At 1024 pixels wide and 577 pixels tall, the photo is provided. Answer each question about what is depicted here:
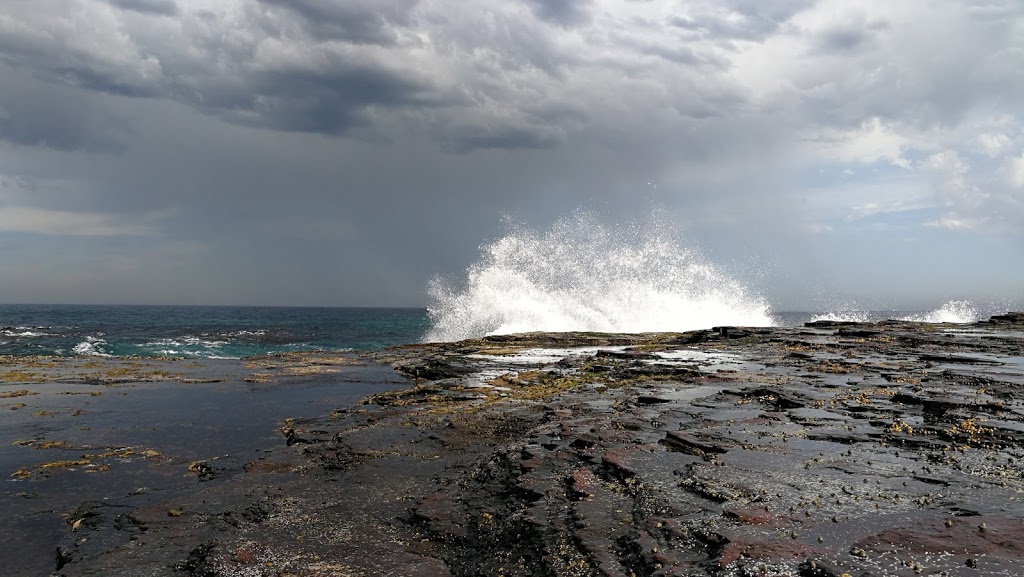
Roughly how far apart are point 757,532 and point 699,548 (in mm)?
766

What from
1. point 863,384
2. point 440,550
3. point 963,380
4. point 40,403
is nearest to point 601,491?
point 440,550

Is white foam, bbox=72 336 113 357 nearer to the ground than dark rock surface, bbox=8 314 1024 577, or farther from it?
nearer to the ground

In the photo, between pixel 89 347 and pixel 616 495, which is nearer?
pixel 616 495

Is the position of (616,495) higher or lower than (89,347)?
higher

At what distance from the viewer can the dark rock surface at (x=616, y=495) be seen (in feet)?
18.2

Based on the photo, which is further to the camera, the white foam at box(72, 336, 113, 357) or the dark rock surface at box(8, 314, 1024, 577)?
the white foam at box(72, 336, 113, 357)

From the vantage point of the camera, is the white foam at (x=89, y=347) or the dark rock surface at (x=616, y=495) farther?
the white foam at (x=89, y=347)

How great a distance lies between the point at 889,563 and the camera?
5.06 metres

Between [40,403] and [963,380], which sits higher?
[963,380]

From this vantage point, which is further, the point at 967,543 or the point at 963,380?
the point at 963,380

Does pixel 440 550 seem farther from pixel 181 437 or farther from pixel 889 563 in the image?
pixel 181 437

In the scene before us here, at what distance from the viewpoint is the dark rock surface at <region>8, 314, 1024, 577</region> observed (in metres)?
5.55

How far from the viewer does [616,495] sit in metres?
7.14

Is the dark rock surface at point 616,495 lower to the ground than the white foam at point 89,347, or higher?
higher
